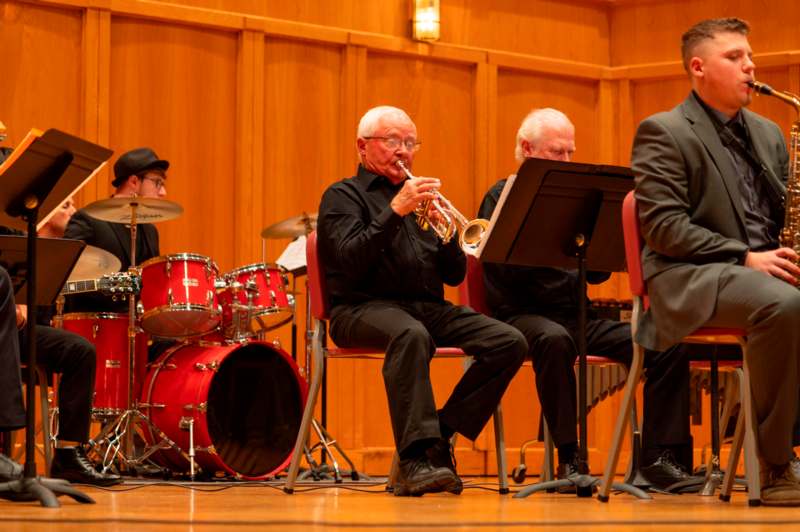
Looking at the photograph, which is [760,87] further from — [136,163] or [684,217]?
[136,163]

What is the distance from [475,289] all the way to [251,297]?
5.00 feet

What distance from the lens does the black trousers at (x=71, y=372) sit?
5.23 meters

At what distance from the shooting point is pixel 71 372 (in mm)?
5281

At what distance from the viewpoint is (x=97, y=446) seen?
614cm

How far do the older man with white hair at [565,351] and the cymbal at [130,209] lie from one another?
1750 millimetres

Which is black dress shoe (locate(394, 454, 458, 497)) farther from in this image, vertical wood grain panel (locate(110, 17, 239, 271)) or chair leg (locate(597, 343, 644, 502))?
vertical wood grain panel (locate(110, 17, 239, 271))

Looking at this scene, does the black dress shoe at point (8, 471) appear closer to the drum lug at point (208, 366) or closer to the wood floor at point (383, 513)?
the wood floor at point (383, 513)

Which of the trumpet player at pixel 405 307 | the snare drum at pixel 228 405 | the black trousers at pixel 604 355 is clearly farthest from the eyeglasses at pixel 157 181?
the black trousers at pixel 604 355

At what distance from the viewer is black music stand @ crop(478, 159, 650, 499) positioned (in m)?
4.08

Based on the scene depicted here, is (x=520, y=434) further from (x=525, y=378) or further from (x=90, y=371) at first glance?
(x=90, y=371)

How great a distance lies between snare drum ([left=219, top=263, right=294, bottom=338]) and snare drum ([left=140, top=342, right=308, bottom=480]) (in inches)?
5.7

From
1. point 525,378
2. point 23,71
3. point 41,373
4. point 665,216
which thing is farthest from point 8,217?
point 525,378

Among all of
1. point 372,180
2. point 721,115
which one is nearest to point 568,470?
point 372,180

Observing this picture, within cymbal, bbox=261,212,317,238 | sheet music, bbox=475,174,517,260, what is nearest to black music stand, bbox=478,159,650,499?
sheet music, bbox=475,174,517,260
